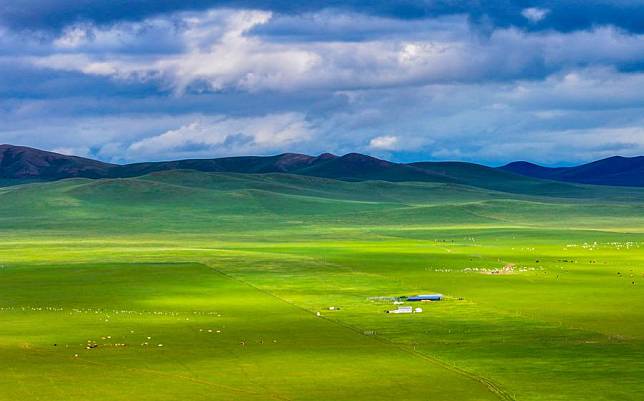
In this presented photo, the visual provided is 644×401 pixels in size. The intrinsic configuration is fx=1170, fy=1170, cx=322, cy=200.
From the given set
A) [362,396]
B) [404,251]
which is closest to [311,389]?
[362,396]

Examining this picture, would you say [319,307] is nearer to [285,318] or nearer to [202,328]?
[285,318]

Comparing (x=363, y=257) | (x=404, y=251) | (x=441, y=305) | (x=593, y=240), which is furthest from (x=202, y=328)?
(x=593, y=240)

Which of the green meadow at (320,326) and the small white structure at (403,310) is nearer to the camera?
the green meadow at (320,326)

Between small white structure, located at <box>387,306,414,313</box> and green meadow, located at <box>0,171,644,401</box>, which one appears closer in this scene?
green meadow, located at <box>0,171,644,401</box>

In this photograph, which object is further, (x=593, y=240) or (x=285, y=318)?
(x=593, y=240)

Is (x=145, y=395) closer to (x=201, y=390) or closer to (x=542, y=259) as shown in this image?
(x=201, y=390)

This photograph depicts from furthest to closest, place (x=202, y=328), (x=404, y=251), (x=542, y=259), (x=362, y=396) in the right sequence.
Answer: (x=404, y=251), (x=542, y=259), (x=202, y=328), (x=362, y=396)

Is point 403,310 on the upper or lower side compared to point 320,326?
upper

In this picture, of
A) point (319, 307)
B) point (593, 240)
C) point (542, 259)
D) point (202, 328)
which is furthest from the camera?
point (593, 240)

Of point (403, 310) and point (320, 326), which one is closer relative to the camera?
point (320, 326)
